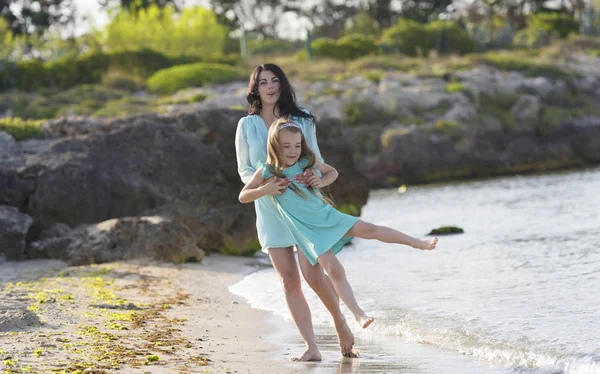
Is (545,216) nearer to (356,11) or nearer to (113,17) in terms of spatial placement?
(113,17)

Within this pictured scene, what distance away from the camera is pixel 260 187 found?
5.32 meters

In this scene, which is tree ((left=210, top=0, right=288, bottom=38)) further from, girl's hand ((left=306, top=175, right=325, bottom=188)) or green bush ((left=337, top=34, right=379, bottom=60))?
girl's hand ((left=306, top=175, right=325, bottom=188))

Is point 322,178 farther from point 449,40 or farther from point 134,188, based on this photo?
point 449,40

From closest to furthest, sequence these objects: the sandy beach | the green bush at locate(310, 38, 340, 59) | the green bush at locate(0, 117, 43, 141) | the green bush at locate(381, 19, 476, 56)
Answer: the sandy beach
the green bush at locate(0, 117, 43, 141)
the green bush at locate(310, 38, 340, 59)
the green bush at locate(381, 19, 476, 56)

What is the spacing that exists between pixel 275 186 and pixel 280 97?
0.66 metres

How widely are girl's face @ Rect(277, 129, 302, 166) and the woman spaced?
207mm

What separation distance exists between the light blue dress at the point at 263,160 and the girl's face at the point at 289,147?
0.59ft

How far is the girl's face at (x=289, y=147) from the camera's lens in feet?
17.2

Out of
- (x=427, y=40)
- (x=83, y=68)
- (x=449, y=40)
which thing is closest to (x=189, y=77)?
(x=83, y=68)

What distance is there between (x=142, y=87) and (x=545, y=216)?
20.8m

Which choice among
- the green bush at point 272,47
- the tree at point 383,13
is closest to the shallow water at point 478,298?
the green bush at point 272,47

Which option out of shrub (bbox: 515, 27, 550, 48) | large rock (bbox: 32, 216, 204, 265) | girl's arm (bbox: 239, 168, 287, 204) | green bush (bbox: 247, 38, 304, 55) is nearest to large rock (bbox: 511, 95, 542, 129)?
shrub (bbox: 515, 27, 550, 48)

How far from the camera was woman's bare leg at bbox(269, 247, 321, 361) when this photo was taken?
18.2ft

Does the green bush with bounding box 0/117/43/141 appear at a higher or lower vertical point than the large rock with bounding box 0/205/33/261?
higher
